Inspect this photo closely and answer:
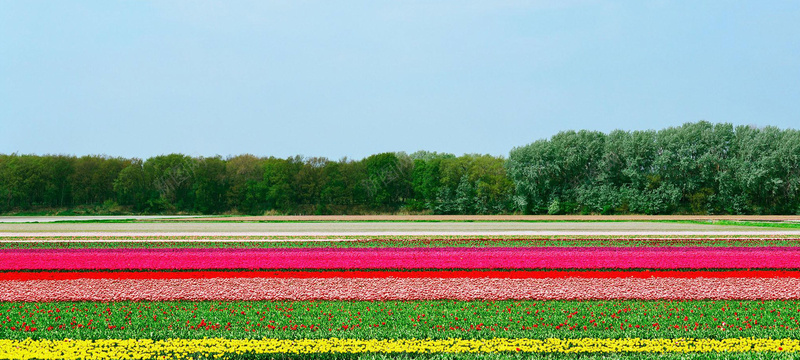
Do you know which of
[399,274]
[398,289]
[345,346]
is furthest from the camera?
[399,274]

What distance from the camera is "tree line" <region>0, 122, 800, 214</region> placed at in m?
68.1

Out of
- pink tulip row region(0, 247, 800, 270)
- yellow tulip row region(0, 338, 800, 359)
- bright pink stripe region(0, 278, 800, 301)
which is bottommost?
yellow tulip row region(0, 338, 800, 359)

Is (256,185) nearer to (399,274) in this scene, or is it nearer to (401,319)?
(399,274)

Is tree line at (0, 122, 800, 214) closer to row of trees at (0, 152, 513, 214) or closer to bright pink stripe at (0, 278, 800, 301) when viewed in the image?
row of trees at (0, 152, 513, 214)

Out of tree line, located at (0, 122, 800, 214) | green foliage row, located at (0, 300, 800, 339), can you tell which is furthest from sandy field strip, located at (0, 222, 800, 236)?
tree line, located at (0, 122, 800, 214)

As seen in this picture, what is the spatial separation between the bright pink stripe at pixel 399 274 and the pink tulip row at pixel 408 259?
1.68ft

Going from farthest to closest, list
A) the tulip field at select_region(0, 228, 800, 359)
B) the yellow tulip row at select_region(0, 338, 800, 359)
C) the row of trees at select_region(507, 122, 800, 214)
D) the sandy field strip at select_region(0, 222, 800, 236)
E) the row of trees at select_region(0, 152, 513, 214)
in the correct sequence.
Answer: the row of trees at select_region(0, 152, 513, 214)
the row of trees at select_region(507, 122, 800, 214)
the sandy field strip at select_region(0, 222, 800, 236)
the tulip field at select_region(0, 228, 800, 359)
the yellow tulip row at select_region(0, 338, 800, 359)

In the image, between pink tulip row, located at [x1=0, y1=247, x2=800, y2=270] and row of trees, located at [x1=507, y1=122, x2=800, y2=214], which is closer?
pink tulip row, located at [x1=0, y1=247, x2=800, y2=270]

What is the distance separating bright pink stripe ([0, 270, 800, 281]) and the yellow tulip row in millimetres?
6995

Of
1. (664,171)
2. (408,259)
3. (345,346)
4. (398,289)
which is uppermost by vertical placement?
(664,171)

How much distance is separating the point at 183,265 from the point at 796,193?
226 ft

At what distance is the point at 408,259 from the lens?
20844 mm

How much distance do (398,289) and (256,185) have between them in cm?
7241

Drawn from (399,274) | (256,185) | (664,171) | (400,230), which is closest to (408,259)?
(399,274)
